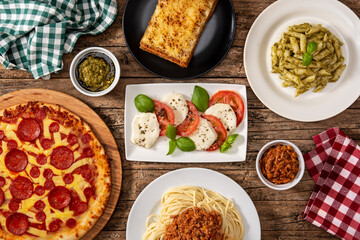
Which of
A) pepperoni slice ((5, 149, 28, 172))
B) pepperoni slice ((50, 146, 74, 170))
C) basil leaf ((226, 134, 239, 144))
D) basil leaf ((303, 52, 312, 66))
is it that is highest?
Answer: basil leaf ((303, 52, 312, 66))

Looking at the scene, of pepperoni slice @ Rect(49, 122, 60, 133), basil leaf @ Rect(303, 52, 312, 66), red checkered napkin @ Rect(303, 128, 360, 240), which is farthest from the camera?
red checkered napkin @ Rect(303, 128, 360, 240)

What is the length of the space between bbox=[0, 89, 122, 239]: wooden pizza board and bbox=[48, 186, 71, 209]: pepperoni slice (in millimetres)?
410

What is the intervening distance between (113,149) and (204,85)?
3.92 feet

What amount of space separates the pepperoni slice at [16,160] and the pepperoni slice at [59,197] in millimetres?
408

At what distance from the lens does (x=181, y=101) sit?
368cm

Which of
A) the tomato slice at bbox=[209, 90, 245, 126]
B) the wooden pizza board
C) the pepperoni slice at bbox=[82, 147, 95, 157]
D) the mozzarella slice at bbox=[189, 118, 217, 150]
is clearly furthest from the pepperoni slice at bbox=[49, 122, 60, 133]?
the tomato slice at bbox=[209, 90, 245, 126]

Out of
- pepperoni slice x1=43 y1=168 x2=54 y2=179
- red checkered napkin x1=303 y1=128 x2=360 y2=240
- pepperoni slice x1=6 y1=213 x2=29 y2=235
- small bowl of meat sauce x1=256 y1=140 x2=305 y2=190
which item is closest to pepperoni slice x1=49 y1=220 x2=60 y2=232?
pepperoni slice x1=6 y1=213 x2=29 y2=235

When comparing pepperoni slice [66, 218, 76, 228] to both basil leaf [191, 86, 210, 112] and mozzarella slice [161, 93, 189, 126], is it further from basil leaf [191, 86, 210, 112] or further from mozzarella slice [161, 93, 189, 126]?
basil leaf [191, 86, 210, 112]

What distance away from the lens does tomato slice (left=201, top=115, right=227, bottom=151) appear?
3664mm

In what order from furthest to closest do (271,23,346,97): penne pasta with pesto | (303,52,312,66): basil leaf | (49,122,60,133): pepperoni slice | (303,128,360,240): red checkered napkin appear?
(303,128,360,240): red checkered napkin → (49,122,60,133): pepperoni slice → (271,23,346,97): penne pasta with pesto → (303,52,312,66): basil leaf

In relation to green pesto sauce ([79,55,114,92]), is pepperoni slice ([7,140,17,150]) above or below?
below

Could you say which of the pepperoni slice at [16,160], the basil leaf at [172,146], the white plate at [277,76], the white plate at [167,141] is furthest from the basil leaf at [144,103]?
the pepperoni slice at [16,160]

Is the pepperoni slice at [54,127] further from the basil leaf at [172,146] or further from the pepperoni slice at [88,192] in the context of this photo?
the basil leaf at [172,146]

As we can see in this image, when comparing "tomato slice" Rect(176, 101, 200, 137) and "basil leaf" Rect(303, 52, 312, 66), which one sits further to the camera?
"tomato slice" Rect(176, 101, 200, 137)
